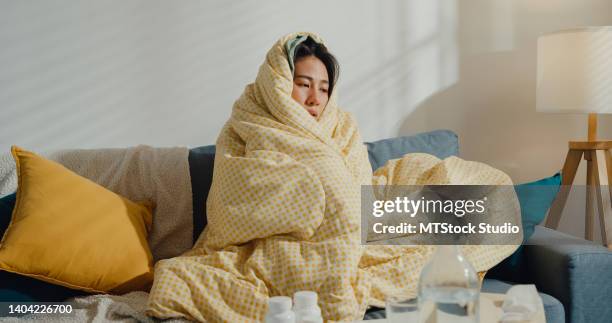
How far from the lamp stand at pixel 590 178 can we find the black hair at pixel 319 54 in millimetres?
1041

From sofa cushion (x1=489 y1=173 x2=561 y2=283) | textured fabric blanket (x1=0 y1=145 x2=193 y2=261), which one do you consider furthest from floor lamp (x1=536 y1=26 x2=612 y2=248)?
textured fabric blanket (x1=0 y1=145 x2=193 y2=261)

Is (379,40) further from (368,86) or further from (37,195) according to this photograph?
(37,195)

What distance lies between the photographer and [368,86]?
2.53 metres

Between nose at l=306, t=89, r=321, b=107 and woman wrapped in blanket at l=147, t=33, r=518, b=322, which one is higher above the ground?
nose at l=306, t=89, r=321, b=107

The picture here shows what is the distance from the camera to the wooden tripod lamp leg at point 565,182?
7.86 feet

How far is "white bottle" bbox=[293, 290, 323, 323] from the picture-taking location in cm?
99

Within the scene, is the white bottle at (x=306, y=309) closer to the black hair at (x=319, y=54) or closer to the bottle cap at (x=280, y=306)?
the bottle cap at (x=280, y=306)

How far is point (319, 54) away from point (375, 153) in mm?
407

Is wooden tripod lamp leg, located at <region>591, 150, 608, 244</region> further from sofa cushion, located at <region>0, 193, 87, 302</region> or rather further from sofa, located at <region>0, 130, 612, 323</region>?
sofa cushion, located at <region>0, 193, 87, 302</region>

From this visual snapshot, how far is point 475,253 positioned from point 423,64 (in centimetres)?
114

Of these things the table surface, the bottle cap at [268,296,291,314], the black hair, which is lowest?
the table surface

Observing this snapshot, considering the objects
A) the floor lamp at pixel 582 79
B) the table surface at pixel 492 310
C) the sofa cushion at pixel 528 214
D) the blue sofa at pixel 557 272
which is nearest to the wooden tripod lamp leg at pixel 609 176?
the floor lamp at pixel 582 79

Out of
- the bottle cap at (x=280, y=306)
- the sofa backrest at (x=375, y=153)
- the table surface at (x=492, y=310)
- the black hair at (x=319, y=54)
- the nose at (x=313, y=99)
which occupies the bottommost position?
the table surface at (x=492, y=310)

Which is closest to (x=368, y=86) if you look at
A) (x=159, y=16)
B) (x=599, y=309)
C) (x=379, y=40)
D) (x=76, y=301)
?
(x=379, y=40)
